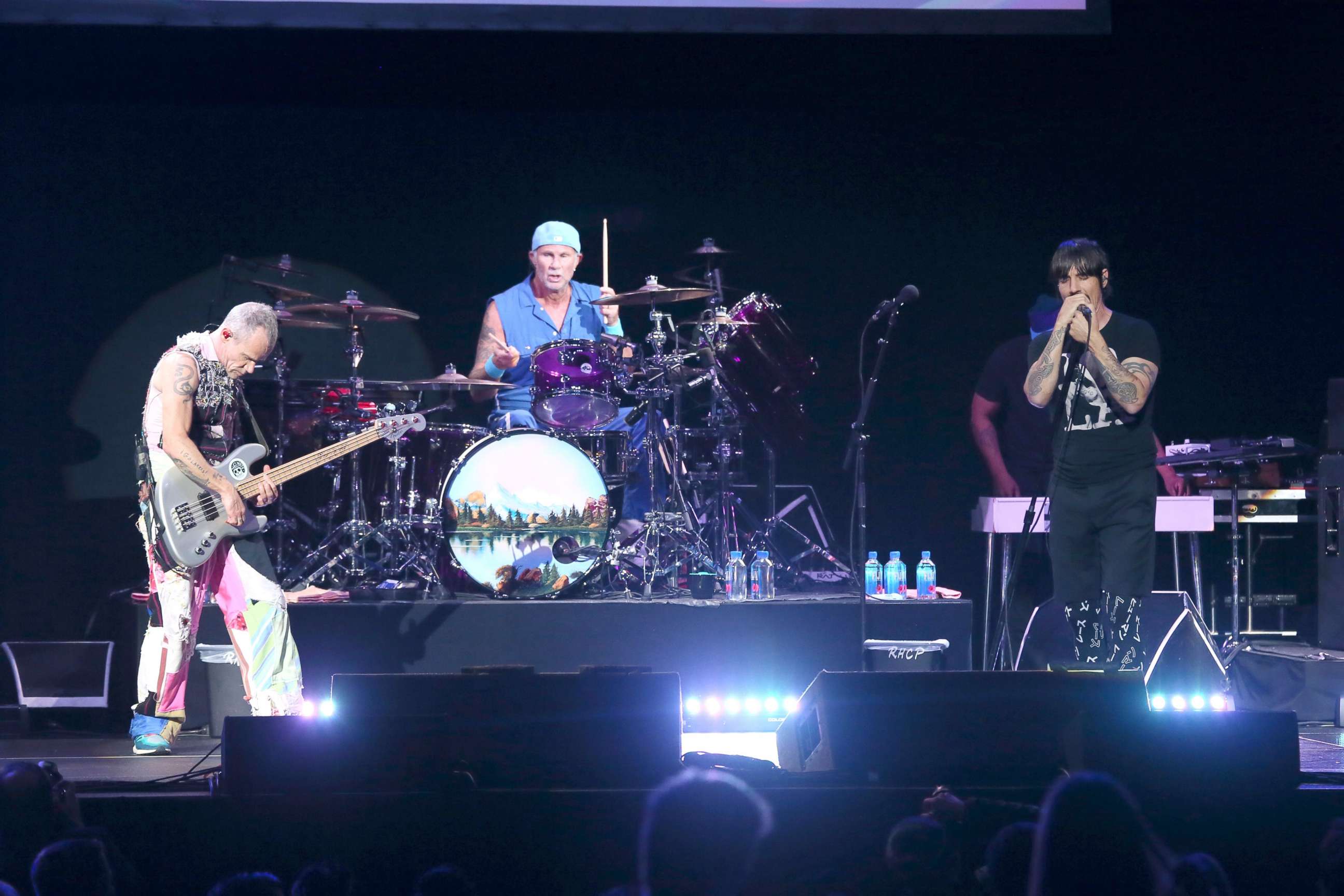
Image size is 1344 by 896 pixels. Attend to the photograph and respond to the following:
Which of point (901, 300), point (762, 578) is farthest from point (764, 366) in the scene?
point (901, 300)

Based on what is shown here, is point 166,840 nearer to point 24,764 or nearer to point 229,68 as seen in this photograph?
point 24,764

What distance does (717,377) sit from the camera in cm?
659

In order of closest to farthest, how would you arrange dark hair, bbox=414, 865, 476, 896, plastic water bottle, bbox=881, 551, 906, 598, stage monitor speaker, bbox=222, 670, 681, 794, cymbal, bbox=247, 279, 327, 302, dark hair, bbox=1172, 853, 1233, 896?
1. dark hair, bbox=1172, 853, 1233, 896
2. dark hair, bbox=414, 865, 476, 896
3. stage monitor speaker, bbox=222, 670, 681, 794
4. plastic water bottle, bbox=881, 551, 906, 598
5. cymbal, bbox=247, 279, 327, 302

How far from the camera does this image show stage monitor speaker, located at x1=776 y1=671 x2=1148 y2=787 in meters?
2.52

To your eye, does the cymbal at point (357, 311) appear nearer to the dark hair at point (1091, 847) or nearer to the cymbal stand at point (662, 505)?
the cymbal stand at point (662, 505)

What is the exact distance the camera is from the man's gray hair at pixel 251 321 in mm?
4785

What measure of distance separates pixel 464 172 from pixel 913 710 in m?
6.15

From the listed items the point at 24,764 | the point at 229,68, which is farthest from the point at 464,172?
the point at 24,764

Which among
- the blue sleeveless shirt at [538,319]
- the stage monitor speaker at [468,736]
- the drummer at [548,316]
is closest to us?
the stage monitor speaker at [468,736]

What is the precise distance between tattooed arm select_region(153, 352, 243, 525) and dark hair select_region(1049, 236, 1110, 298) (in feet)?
11.1

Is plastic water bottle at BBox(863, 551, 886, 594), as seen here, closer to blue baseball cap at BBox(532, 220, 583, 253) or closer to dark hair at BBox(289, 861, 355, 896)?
blue baseball cap at BBox(532, 220, 583, 253)

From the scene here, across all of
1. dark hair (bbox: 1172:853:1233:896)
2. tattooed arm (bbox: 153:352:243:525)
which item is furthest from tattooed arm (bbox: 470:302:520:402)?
dark hair (bbox: 1172:853:1233:896)

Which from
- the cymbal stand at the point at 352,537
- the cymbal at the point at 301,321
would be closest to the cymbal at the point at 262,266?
the cymbal at the point at 301,321

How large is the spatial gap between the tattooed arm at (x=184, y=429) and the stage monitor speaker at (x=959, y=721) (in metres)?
3.04
